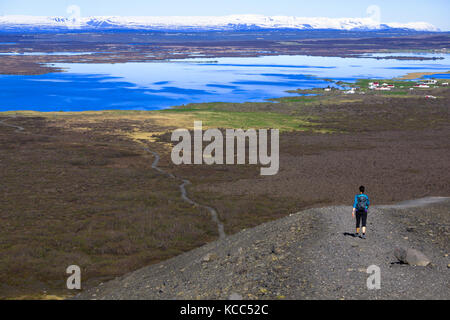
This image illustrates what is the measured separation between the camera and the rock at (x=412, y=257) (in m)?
17.4

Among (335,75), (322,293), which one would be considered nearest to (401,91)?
(335,75)

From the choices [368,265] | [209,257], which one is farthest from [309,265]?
[209,257]

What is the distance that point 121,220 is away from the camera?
33.4 meters

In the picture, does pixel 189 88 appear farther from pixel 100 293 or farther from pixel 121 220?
pixel 100 293

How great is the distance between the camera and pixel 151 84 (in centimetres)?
13438

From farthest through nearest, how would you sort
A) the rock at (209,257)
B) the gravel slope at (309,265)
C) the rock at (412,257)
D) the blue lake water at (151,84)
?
the blue lake water at (151,84) → the rock at (209,257) → the rock at (412,257) → the gravel slope at (309,265)

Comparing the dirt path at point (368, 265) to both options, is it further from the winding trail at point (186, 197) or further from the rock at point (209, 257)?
the winding trail at point (186, 197)

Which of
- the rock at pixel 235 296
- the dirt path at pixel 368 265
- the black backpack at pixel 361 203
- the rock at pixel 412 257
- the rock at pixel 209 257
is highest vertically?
the black backpack at pixel 361 203

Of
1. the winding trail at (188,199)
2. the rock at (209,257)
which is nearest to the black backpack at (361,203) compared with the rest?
the rock at (209,257)

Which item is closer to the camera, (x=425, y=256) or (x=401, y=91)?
(x=425, y=256)

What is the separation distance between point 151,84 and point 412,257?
122278 mm

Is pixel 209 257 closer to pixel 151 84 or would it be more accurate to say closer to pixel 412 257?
pixel 412 257

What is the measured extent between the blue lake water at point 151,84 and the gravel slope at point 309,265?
78098mm

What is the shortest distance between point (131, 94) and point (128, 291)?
327ft
